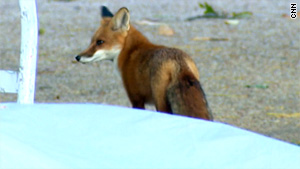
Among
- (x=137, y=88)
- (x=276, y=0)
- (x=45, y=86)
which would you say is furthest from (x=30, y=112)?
(x=276, y=0)

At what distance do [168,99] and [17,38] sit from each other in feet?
13.9

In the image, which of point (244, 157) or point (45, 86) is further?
point (45, 86)

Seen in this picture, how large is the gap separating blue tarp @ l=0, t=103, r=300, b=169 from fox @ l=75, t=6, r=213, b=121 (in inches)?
80.4

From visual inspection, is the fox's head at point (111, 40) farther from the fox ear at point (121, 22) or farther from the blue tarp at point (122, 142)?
the blue tarp at point (122, 142)

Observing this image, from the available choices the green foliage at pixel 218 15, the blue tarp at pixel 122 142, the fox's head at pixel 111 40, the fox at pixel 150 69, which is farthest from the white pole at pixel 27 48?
the green foliage at pixel 218 15

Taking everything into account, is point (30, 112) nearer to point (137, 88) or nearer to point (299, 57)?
point (137, 88)

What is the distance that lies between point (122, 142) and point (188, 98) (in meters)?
2.25

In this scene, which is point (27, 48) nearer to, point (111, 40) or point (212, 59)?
point (111, 40)

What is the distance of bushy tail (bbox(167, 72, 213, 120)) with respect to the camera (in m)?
3.80

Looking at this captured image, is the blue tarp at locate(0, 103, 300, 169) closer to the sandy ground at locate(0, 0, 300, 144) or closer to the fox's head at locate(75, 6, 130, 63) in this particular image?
the sandy ground at locate(0, 0, 300, 144)

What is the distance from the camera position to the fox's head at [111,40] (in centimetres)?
454

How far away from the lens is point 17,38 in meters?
7.80

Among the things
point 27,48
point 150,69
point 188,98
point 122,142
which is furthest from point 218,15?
point 122,142

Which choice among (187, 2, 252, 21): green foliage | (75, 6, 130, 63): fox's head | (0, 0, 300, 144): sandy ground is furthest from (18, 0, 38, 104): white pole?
(187, 2, 252, 21): green foliage
